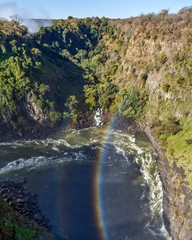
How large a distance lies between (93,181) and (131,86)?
36136 mm

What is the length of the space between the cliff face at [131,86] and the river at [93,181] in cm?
419

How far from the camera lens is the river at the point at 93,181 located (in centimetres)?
2800

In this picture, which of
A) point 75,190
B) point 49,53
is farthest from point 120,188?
point 49,53

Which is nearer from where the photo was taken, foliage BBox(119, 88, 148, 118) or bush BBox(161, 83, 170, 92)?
bush BBox(161, 83, 170, 92)

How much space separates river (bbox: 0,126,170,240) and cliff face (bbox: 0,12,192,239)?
4.19m

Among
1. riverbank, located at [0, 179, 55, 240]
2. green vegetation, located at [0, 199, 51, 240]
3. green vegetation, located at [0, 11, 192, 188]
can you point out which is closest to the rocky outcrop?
green vegetation, located at [0, 11, 192, 188]

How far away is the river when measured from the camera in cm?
2800

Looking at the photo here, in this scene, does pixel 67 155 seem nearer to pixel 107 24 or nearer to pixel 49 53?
pixel 49 53

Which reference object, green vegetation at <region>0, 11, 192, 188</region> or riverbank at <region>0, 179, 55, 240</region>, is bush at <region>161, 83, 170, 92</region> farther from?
riverbank at <region>0, 179, 55, 240</region>

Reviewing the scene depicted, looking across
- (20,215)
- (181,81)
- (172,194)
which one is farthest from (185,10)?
(20,215)

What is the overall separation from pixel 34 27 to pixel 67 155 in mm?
100789

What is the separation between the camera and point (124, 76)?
66.4 m

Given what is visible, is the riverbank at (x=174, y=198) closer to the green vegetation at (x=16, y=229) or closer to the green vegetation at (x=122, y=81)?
the green vegetation at (x=122, y=81)

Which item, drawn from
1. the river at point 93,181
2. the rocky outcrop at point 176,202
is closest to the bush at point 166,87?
the river at point 93,181
